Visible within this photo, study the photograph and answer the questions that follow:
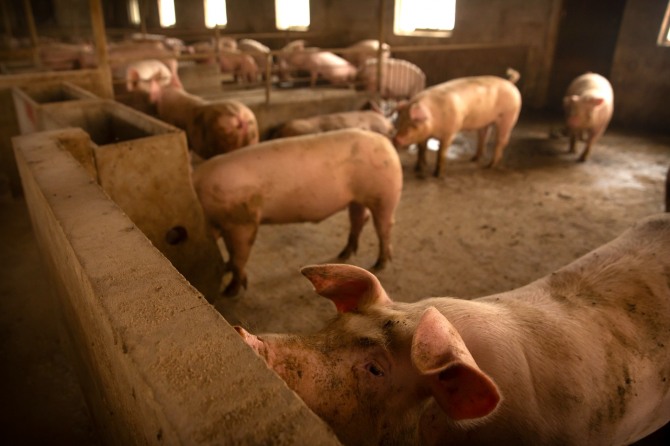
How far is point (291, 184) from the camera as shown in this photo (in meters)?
4.03

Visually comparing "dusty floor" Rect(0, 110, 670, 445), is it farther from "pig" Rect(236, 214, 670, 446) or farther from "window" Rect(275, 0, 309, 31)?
"window" Rect(275, 0, 309, 31)

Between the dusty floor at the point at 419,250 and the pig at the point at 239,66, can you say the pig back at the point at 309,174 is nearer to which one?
the dusty floor at the point at 419,250

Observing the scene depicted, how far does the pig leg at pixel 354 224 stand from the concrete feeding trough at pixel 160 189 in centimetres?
145

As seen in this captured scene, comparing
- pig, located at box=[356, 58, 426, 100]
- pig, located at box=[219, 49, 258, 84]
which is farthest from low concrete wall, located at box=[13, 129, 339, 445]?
pig, located at box=[219, 49, 258, 84]

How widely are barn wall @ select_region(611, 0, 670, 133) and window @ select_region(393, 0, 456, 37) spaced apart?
4785mm

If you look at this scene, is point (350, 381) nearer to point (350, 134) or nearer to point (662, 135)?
point (350, 134)

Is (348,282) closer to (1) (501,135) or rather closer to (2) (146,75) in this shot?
(1) (501,135)

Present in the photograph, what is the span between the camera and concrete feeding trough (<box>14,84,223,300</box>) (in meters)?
3.26

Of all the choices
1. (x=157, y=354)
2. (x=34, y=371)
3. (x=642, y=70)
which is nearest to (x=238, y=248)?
(x=34, y=371)

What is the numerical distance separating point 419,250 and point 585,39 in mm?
9737

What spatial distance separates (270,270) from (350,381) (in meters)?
3.15

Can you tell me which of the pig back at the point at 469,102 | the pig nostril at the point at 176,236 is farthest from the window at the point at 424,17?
the pig nostril at the point at 176,236

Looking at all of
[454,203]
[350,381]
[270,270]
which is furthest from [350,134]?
[350,381]

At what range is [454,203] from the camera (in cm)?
650
